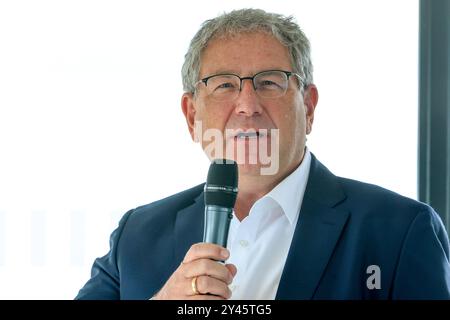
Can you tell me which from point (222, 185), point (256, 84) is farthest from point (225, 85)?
point (222, 185)

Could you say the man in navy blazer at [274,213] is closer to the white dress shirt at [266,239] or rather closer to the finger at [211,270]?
the white dress shirt at [266,239]

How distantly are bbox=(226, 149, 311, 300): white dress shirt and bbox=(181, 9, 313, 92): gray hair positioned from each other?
0.30 m

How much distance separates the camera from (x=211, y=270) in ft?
3.43

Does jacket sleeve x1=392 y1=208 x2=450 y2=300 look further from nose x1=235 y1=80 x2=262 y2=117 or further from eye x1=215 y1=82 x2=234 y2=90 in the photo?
eye x1=215 y1=82 x2=234 y2=90

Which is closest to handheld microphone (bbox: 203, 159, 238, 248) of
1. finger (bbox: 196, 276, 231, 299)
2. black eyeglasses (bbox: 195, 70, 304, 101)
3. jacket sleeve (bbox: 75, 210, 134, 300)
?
finger (bbox: 196, 276, 231, 299)

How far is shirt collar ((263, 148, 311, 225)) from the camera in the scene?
160cm

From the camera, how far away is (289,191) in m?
1.62

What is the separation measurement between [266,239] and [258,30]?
0.57 meters

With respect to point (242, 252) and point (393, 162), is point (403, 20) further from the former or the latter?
point (242, 252)

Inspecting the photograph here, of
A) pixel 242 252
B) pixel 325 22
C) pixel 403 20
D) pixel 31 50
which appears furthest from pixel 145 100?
pixel 403 20

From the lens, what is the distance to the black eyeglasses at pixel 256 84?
159 centimetres

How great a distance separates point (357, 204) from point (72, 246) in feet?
3.90

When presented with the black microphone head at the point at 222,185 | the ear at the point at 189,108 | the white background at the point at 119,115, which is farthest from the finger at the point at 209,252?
the white background at the point at 119,115

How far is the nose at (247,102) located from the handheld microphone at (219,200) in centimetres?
27
